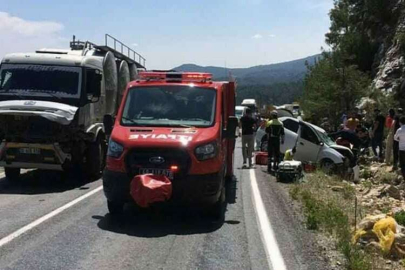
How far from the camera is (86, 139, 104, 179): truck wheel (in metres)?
13.4

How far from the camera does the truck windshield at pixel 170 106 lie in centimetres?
932

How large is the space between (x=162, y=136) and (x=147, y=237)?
162cm

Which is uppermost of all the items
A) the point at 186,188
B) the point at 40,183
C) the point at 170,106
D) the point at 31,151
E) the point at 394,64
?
the point at 394,64

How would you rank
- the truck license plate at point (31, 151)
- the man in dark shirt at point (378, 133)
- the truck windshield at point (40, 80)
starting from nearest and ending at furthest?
the truck license plate at point (31, 151) < the truck windshield at point (40, 80) < the man in dark shirt at point (378, 133)

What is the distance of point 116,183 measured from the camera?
27.9 feet

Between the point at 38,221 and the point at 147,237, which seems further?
the point at 38,221

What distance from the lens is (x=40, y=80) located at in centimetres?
1304

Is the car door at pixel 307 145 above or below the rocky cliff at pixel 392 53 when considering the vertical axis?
below

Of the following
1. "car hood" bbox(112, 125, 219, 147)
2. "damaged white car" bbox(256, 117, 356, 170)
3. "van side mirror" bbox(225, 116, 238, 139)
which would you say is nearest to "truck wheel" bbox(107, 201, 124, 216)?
"car hood" bbox(112, 125, 219, 147)

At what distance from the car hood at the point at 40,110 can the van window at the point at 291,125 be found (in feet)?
28.5

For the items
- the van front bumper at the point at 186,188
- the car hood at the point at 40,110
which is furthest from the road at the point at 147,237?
the car hood at the point at 40,110

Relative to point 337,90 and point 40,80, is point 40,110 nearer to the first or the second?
point 40,80

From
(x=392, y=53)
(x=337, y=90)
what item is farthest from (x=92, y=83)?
(x=392, y=53)

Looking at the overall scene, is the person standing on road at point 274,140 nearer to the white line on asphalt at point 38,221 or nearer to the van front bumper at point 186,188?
the white line on asphalt at point 38,221
